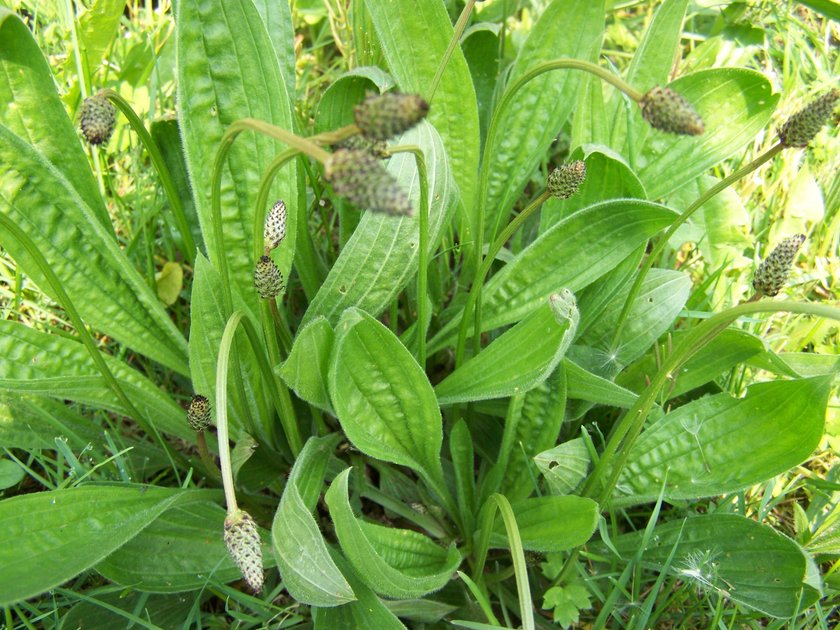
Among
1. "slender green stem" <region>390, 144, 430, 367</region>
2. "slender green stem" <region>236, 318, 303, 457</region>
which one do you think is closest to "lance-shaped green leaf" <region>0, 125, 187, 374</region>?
"slender green stem" <region>236, 318, 303, 457</region>

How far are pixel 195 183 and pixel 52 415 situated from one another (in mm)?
660

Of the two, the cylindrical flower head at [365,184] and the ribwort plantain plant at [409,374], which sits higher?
the cylindrical flower head at [365,184]

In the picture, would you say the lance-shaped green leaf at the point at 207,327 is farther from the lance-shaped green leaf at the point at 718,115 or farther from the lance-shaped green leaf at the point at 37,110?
the lance-shaped green leaf at the point at 718,115

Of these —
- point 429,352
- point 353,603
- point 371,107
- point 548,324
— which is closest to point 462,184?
point 429,352

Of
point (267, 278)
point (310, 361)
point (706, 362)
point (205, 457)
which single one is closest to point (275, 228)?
point (267, 278)

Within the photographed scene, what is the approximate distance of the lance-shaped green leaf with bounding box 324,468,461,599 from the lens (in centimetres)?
133

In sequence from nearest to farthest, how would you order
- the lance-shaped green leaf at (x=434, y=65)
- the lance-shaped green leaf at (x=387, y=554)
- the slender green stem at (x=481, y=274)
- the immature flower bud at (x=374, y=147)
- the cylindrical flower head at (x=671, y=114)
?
the cylindrical flower head at (x=671, y=114) < the immature flower bud at (x=374, y=147) < the lance-shaped green leaf at (x=387, y=554) < the slender green stem at (x=481, y=274) < the lance-shaped green leaf at (x=434, y=65)

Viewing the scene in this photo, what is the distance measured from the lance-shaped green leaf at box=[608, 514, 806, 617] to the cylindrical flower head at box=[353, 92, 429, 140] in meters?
1.12

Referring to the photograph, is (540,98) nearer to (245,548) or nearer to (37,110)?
(37,110)

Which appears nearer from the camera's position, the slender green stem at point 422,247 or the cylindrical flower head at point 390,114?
the cylindrical flower head at point 390,114

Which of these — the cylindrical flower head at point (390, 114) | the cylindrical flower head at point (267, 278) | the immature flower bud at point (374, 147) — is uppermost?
the cylindrical flower head at point (390, 114)

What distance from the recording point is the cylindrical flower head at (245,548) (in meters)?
1.08

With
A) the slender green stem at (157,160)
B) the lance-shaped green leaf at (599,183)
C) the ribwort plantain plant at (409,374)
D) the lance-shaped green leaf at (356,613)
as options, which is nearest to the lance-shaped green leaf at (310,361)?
the ribwort plantain plant at (409,374)

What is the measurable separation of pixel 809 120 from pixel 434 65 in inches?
40.9
